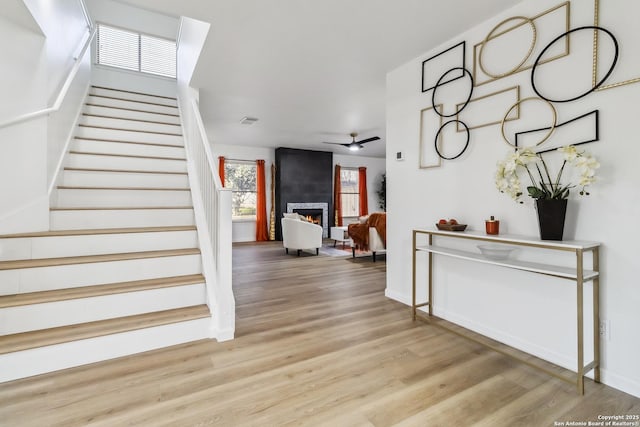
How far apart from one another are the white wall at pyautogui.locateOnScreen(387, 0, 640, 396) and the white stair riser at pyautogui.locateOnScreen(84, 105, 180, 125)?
3333 mm

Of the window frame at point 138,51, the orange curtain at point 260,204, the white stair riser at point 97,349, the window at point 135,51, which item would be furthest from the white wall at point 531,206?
the orange curtain at point 260,204

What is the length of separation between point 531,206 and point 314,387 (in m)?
1.86

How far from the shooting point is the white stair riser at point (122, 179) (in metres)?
3.16

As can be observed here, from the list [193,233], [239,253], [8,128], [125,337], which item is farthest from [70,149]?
[239,253]

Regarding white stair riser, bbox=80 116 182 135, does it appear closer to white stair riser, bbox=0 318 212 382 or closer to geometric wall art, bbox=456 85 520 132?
white stair riser, bbox=0 318 212 382

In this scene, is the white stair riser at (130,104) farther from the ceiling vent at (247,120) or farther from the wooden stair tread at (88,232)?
the wooden stair tread at (88,232)

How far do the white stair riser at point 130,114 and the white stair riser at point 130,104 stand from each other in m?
0.08

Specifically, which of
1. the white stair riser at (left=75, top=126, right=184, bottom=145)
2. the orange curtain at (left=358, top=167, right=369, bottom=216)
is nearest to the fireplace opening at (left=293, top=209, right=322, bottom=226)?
the orange curtain at (left=358, top=167, right=369, bottom=216)

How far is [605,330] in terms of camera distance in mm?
1810

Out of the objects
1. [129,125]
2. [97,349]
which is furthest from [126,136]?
[97,349]

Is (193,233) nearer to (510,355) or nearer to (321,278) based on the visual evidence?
(321,278)

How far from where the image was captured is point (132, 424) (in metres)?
1.48

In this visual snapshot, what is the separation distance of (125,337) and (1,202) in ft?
4.62

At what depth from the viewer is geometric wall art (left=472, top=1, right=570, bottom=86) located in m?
2.00
